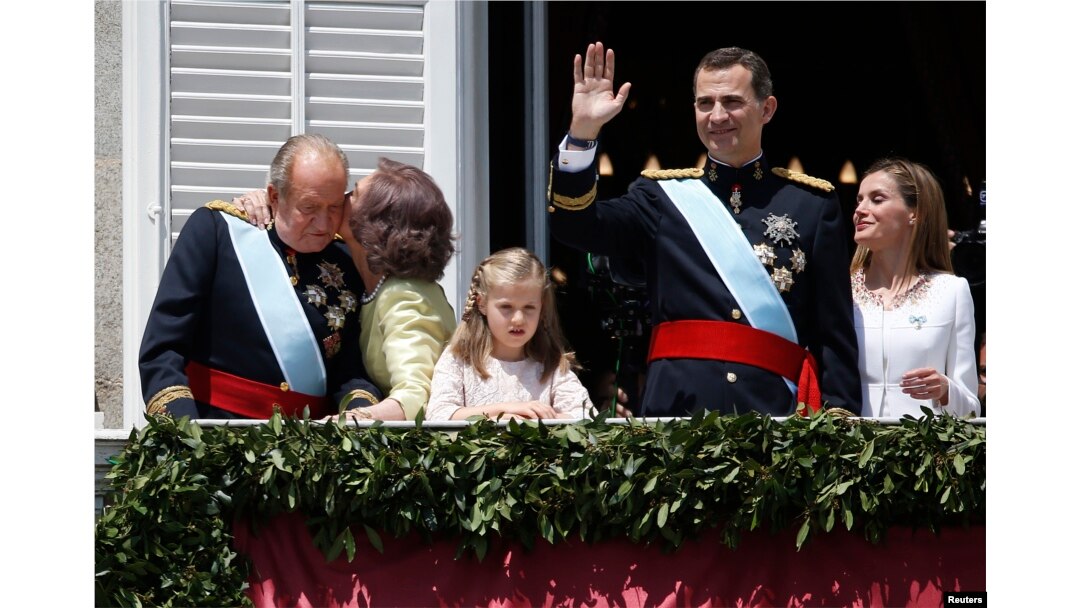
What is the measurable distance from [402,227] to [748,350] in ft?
3.16

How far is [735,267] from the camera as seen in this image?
4508mm

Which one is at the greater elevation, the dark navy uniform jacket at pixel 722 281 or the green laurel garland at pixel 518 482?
the dark navy uniform jacket at pixel 722 281

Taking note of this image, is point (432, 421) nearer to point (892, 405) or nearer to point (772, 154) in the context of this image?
point (892, 405)

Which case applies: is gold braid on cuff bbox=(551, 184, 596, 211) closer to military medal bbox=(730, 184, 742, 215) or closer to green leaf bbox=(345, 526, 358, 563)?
military medal bbox=(730, 184, 742, 215)

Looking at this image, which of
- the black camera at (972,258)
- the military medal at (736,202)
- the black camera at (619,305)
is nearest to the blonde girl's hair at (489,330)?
the military medal at (736,202)

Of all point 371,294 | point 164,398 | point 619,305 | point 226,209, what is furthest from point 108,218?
point 619,305

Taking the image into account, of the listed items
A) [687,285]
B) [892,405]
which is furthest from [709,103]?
[892,405]

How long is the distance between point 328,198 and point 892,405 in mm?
1602

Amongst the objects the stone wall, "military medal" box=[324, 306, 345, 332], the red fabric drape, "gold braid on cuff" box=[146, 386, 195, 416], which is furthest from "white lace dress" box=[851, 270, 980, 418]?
the stone wall

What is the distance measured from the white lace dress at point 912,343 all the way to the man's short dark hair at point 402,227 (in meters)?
1.17

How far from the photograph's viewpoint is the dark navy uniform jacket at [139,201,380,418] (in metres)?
4.37

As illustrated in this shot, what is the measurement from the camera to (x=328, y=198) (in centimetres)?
450

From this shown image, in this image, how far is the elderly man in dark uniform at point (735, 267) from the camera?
4465 millimetres

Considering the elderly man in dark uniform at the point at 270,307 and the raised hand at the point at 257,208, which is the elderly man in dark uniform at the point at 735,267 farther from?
the raised hand at the point at 257,208
